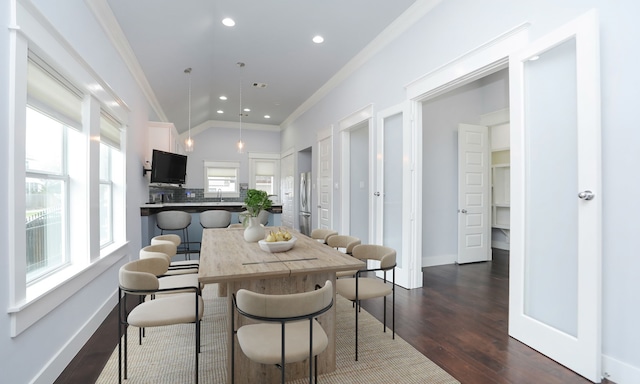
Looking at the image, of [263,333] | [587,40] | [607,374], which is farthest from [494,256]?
[263,333]

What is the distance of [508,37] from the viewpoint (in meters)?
2.51

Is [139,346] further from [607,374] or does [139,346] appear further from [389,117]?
[389,117]

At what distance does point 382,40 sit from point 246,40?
6.03ft

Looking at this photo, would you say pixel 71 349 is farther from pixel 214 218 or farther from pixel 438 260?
pixel 438 260

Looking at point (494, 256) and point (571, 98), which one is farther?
point (494, 256)

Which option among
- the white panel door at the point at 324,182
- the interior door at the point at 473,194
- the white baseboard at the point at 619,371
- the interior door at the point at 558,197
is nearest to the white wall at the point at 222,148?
the white panel door at the point at 324,182

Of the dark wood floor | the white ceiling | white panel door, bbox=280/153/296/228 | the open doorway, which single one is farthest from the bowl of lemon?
white panel door, bbox=280/153/296/228

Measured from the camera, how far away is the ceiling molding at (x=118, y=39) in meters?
2.76

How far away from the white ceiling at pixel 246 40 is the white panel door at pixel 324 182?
1192 millimetres

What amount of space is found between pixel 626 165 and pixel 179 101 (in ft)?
21.8

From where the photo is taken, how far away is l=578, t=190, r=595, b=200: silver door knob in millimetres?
1892

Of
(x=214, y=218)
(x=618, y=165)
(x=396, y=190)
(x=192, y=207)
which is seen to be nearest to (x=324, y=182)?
(x=214, y=218)

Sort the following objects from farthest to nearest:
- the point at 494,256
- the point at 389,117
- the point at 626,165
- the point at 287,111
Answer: the point at 287,111 < the point at 494,256 < the point at 389,117 < the point at 626,165

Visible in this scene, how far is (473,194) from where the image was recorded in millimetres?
5109
